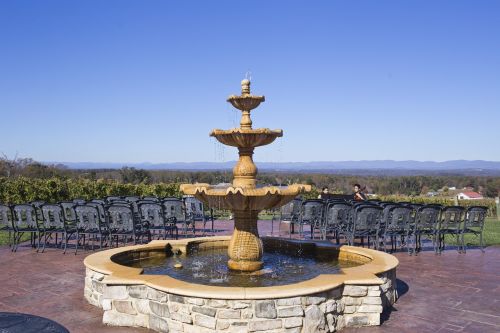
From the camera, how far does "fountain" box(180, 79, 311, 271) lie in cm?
632

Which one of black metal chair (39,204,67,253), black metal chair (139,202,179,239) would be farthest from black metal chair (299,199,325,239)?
black metal chair (39,204,67,253)

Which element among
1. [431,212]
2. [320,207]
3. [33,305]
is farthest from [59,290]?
[431,212]

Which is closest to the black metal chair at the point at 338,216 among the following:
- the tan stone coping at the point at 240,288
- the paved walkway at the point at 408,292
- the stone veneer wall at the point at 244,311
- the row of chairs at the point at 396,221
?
the row of chairs at the point at 396,221

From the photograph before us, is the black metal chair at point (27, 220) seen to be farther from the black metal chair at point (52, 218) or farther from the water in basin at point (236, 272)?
the water in basin at point (236, 272)

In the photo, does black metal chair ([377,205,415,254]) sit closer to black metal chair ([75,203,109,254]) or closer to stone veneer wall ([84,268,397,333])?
stone veneer wall ([84,268,397,333])

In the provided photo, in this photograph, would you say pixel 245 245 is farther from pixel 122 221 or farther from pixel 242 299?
pixel 122 221

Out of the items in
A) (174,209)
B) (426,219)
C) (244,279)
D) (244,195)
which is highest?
(244,195)

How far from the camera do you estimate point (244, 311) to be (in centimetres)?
482

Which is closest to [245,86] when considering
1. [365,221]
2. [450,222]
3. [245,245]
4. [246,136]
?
[246,136]

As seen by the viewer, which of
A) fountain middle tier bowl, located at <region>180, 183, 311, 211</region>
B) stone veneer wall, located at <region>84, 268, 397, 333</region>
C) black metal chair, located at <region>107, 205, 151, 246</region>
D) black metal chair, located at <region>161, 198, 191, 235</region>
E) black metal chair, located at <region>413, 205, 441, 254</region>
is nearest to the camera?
stone veneer wall, located at <region>84, 268, 397, 333</region>

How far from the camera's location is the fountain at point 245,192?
6320 millimetres

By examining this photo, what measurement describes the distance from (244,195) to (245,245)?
92 centimetres

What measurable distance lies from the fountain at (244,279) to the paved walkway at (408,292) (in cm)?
28

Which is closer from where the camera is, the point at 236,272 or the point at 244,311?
the point at 244,311
